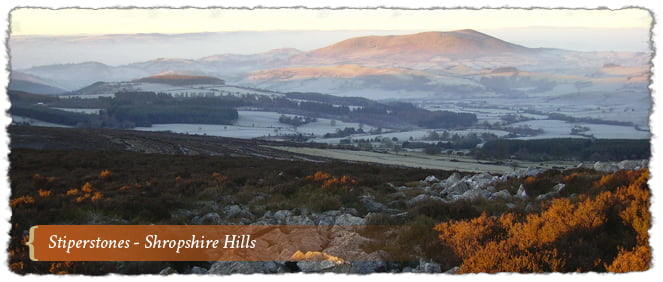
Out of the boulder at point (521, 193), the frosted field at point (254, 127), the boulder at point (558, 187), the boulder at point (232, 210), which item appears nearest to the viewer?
the boulder at point (232, 210)

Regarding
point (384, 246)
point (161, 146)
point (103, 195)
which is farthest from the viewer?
point (161, 146)

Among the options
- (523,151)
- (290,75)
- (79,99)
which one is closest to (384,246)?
(523,151)

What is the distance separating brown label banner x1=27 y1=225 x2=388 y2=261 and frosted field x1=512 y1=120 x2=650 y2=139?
10690 millimetres

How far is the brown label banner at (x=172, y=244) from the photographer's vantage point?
29.5 feet

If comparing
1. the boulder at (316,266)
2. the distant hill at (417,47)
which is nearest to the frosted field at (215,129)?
the distant hill at (417,47)

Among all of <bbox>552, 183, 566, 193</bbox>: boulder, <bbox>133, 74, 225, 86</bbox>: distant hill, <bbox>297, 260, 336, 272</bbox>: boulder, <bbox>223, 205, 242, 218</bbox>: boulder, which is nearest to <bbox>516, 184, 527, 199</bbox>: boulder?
<bbox>552, 183, 566, 193</bbox>: boulder

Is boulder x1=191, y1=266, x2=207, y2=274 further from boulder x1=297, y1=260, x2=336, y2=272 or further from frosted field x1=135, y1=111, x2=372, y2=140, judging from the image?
frosted field x1=135, y1=111, x2=372, y2=140

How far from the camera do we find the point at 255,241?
988cm

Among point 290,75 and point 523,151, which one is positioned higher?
point 290,75

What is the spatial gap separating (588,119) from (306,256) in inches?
1365

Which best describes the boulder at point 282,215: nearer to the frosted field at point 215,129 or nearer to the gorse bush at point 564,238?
the gorse bush at point 564,238

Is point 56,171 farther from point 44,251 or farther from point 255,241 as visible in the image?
point 255,241

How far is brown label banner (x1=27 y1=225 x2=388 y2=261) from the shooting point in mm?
8977

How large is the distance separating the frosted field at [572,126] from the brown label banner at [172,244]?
10690 millimetres
